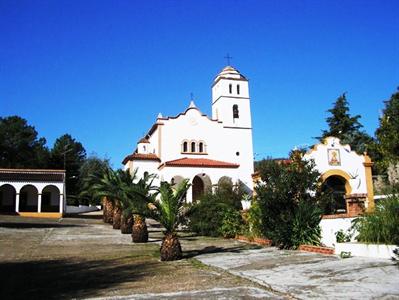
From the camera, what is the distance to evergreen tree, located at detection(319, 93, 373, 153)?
2031 inches

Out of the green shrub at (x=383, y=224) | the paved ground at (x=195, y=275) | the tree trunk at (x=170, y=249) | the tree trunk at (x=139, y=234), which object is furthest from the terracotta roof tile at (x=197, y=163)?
the green shrub at (x=383, y=224)

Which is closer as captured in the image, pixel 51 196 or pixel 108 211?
pixel 108 211

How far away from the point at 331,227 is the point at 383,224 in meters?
2.92

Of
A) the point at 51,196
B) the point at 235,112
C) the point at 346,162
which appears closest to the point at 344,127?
the point at 235,112

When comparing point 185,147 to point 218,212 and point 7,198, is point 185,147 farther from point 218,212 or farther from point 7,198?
point 218,212

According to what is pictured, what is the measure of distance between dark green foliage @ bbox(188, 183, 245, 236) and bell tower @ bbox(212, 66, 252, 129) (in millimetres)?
25643

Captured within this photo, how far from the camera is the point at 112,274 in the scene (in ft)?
34.8

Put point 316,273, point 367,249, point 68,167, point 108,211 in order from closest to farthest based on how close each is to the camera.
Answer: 1. point 316,273
2. point 367,249
3. point 108,211
4. point 68,167

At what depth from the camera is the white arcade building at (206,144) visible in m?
42.9

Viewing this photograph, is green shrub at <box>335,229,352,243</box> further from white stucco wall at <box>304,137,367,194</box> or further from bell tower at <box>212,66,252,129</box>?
bell tower at <box>212,66,252,129</box>

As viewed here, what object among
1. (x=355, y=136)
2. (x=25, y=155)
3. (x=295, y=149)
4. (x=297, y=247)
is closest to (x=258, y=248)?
(x=297, y=247)

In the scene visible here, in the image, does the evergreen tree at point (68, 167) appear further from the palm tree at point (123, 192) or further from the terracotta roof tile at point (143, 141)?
the palm tree at point (123, 192)

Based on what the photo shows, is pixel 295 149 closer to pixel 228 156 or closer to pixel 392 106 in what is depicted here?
pixel 392 106

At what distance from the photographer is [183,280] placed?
31.1ft
